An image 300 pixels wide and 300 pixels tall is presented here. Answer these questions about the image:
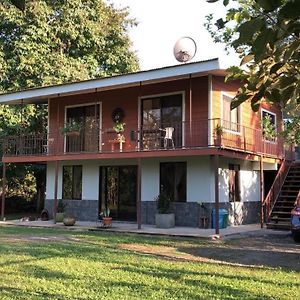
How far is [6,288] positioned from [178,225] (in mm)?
10956

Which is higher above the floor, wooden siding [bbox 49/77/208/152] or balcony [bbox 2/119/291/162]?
wooden siding [bbox 49/77/208/152]

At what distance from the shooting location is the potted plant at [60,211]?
1862 cm

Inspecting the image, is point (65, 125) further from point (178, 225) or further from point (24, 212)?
point (24, 212)

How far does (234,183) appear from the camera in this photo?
723 inches

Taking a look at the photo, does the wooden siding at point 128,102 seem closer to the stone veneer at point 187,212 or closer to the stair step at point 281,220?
the stone veneer at point 187,212

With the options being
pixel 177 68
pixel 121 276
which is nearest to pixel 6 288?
pixel 121 276

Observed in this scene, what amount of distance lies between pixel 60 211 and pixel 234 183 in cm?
720

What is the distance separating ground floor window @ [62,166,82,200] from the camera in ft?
66.0

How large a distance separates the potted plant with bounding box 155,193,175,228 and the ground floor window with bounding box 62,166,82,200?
192 inches

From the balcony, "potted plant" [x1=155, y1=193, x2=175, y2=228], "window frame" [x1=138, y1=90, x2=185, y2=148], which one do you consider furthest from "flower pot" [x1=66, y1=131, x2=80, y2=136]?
"potted plant" [x1=155, y1=193, x2=175, y2=228]

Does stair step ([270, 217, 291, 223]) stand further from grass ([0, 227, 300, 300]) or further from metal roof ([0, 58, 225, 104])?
grass ([0, 227, 300, 300])

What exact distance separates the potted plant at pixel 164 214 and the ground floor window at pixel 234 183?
2.79 metres

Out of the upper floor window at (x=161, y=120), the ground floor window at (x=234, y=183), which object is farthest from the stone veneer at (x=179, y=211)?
the upper floor window at (x=161, y=120)

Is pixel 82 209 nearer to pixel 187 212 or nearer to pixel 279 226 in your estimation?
pixel 187 212
